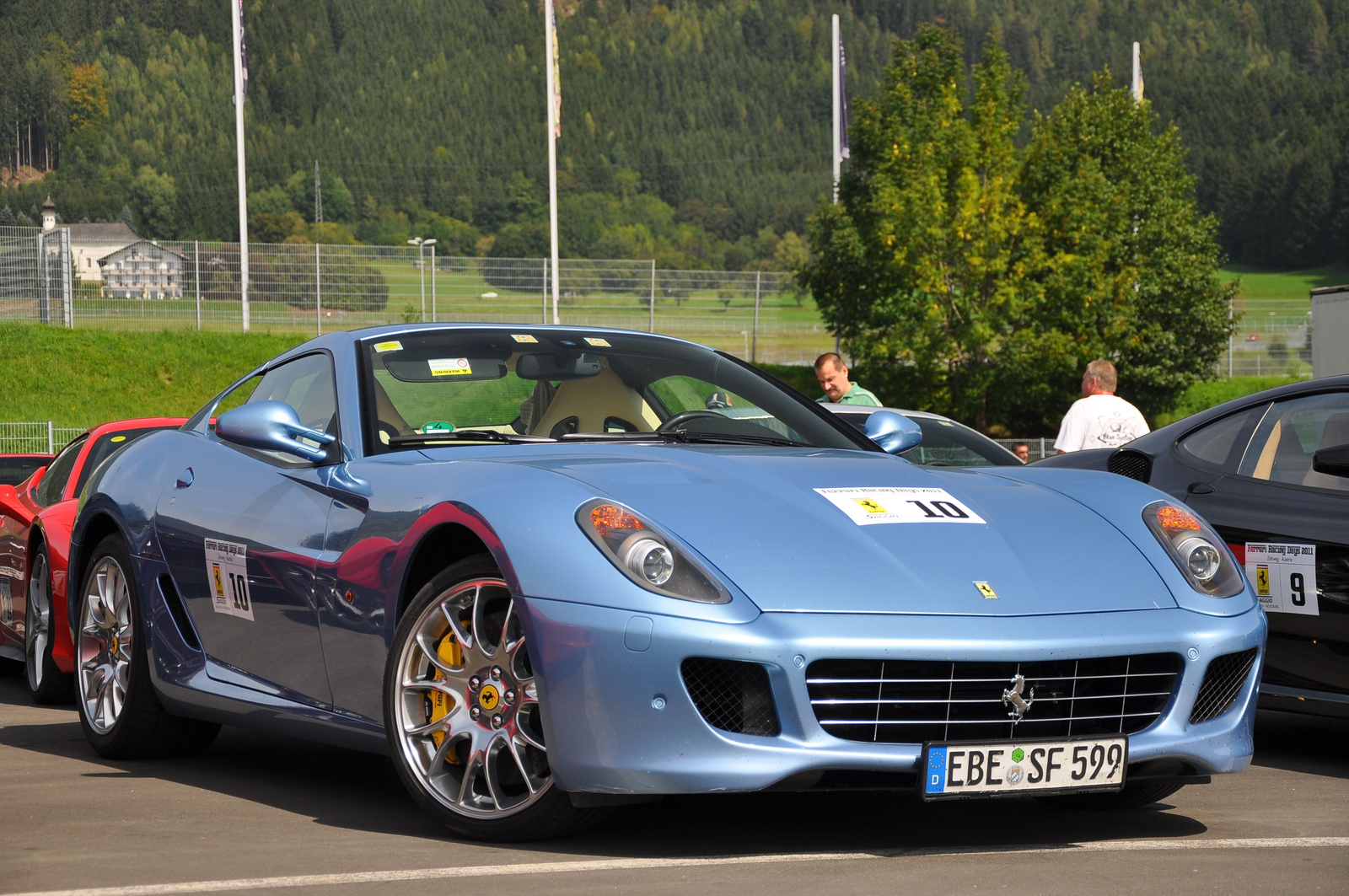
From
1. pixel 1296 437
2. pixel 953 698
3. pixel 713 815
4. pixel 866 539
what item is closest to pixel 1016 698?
pixel 953 698

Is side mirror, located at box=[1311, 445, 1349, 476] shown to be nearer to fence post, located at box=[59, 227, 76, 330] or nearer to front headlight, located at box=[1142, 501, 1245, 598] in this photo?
front headlight, located at box=[1142, 501, 1245, 598]

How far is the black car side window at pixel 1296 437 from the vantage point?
20.7ft

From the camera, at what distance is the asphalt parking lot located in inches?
149

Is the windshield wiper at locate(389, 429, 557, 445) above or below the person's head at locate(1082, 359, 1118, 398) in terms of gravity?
above

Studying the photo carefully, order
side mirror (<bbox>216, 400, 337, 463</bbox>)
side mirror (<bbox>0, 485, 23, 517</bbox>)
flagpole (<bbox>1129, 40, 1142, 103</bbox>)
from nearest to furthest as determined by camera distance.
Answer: side mirror (<bbox>216, 400, 337, 463</bbox>) → side mirror (<bbox>0, 485, 23, 517</bbox>) → flagpole (<bbox>1129, 40, 1142, 103</bbox>)

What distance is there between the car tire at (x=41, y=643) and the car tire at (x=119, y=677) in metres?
1.27

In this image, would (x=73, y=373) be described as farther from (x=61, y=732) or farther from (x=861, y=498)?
(x=861, y=498)


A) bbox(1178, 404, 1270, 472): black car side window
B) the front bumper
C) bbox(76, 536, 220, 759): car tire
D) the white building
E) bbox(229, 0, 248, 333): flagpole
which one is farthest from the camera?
the white building

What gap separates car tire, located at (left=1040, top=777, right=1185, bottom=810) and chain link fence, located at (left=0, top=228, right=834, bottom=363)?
33472mm

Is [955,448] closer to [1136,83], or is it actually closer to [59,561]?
[59,561]

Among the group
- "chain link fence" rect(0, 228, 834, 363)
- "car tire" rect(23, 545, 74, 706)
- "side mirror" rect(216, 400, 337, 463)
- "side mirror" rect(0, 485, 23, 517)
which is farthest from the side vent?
"chain link fence" rect(0, 228, 834, 363)

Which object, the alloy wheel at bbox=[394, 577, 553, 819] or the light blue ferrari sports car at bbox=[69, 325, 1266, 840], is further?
the alloy wheel at bbox=[394, 577, 553, 819]

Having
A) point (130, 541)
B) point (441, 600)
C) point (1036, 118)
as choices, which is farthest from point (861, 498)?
point (1036, 118)

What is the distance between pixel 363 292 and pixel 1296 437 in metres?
39.0
